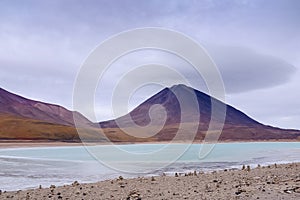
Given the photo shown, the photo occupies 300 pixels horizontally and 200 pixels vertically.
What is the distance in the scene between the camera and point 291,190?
980cm

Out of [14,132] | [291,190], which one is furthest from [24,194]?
[14,132]

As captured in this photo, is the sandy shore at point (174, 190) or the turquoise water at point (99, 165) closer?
the sandy shore at point (174, 190)

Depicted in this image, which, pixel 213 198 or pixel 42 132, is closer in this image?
pixel 213 198

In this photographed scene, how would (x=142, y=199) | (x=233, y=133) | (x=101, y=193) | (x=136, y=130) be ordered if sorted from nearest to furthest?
(x=142, y=199), (x=101, y=193), (x=136, y=130), (x=233, y=133)

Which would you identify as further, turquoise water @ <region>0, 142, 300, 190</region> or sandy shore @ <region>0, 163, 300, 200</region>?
turquoise water @ <region>0, 142, 300, 190</region>

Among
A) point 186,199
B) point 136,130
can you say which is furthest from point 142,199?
point 136,130

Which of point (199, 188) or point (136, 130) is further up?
point (136, 130)

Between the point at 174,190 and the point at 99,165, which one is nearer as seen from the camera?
the point at 174,190

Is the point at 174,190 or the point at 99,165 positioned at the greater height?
the point at 99,165

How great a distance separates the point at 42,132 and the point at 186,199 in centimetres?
11544

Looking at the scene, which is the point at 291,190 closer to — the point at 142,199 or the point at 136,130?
the point at 142,199

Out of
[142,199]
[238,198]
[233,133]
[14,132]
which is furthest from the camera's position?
[233,133]

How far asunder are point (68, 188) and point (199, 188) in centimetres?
425

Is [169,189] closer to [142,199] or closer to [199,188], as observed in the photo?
[199,188]
